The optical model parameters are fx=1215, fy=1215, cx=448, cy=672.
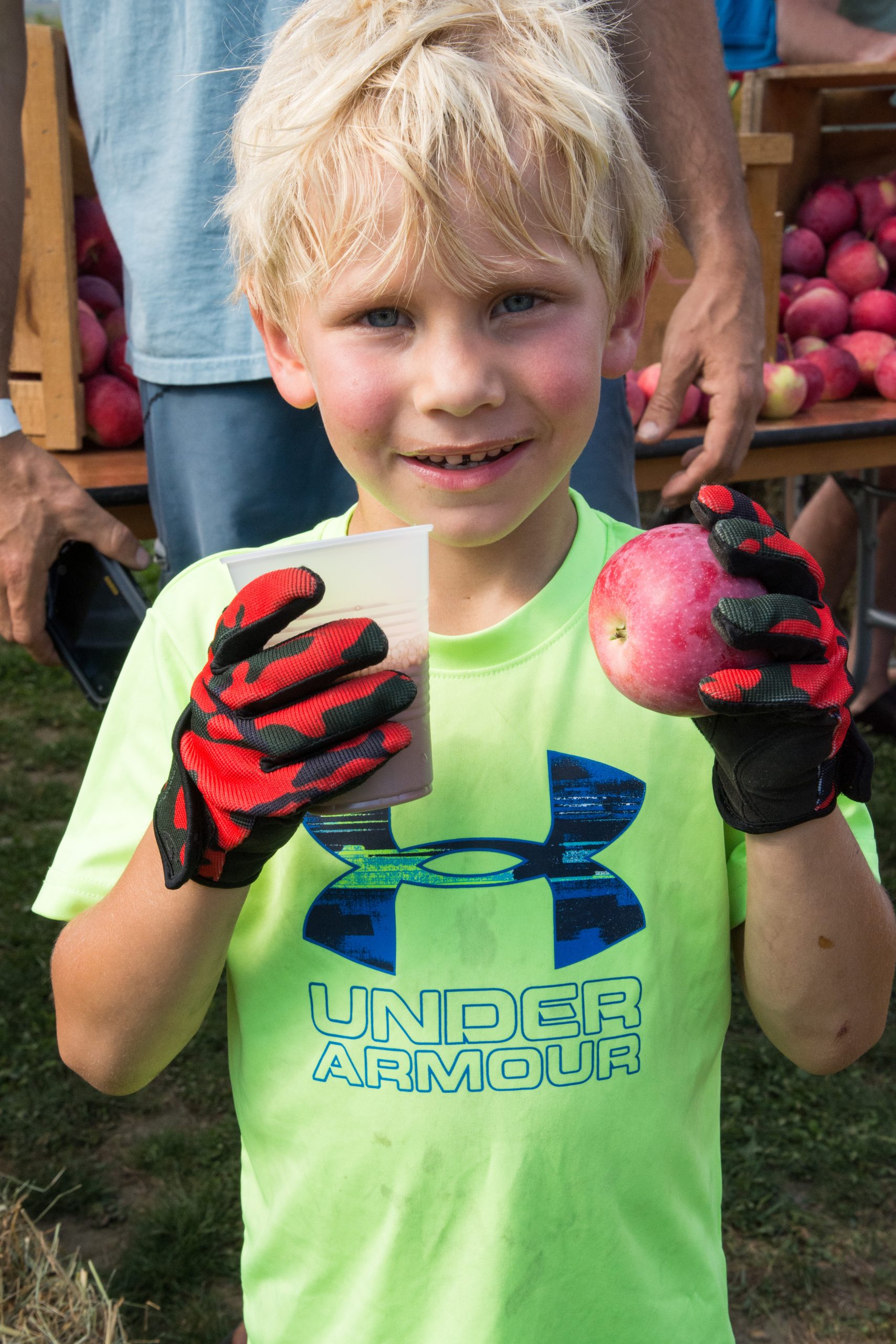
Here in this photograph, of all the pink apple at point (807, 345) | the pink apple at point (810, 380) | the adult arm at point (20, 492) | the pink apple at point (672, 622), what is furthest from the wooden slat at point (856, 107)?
the pink apple at point (672, 622)

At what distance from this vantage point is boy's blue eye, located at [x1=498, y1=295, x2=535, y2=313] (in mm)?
1059

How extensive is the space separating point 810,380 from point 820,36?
1.91 meters

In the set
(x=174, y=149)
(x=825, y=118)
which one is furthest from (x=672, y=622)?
(x=825, y=118)

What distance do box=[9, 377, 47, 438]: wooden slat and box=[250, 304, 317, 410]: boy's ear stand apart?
120cm

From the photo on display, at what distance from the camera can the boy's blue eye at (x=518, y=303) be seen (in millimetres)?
1059

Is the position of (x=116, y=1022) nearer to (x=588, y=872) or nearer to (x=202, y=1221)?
(x=588, y=872)

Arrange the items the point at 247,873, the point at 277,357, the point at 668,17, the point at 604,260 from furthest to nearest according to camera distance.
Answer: the point at 668,17 → the point at 277,357 → the point at 604,260 → the point at 247,873

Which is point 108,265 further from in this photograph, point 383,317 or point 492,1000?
point 492,1000

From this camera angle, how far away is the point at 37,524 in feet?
5.82

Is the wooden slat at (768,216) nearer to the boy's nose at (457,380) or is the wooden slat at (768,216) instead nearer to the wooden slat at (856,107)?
the wooden slat at (856,107)

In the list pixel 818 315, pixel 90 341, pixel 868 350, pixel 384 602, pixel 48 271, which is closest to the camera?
pixel 384 602

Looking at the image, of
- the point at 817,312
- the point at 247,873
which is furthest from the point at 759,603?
the point at 817,312

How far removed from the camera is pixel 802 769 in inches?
36.8

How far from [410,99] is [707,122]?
107 cm
